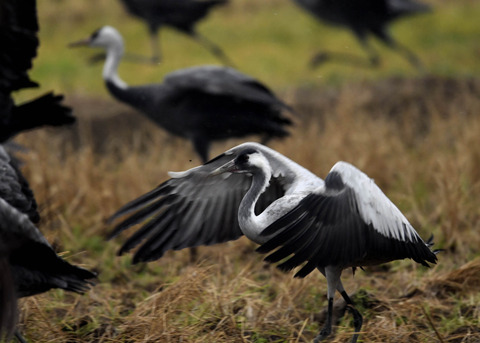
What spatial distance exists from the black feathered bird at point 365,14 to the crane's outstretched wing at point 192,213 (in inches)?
216

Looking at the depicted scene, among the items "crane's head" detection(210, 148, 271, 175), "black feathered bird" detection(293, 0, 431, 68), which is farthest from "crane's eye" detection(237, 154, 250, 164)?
"black feathered bird" detection(293, 0, 431, 68)

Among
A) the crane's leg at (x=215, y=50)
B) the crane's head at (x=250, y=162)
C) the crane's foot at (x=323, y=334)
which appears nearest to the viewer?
the crane's head at (x=250, y=162)

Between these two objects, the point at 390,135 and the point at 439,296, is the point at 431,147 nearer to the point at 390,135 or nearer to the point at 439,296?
the point at 390,135

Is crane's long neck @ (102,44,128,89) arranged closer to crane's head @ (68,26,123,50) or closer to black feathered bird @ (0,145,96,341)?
crane's head @ (68,26,123,50)

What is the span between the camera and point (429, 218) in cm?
518

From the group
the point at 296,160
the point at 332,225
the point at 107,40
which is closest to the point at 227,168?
the point at 332,225

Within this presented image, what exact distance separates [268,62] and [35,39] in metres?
6.17

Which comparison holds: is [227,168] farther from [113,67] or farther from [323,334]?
[113,67]

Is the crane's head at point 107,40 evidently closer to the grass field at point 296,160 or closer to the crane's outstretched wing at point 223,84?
the grass field at point 296,160

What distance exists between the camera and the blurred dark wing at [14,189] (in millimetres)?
3600

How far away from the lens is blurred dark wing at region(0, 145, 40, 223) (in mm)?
3600

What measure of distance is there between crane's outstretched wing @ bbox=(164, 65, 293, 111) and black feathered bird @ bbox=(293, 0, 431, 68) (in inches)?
138

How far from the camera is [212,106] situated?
572cm

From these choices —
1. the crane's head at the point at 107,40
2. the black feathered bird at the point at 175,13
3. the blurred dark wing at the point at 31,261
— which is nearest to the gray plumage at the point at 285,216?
the blurred dark wing at the point at 31,261
